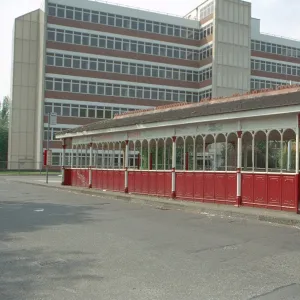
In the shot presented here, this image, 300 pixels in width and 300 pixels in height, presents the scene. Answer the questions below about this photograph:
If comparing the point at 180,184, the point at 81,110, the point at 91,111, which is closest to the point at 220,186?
the point at 180,184

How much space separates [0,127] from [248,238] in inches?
3000

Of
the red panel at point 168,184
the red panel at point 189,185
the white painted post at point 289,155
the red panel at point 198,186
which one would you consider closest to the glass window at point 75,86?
the red panel at point 168,184

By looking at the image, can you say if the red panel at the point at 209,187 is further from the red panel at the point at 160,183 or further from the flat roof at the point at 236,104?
the red panel at the point at 160,183

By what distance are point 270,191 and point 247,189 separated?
101 cm

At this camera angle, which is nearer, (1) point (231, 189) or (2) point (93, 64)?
(1) point (231, 189)

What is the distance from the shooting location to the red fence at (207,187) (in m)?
15.5

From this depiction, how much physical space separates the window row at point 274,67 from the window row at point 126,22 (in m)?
9.46

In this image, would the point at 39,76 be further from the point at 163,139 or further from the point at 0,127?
the point at 163,139

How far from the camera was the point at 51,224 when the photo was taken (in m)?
11.0

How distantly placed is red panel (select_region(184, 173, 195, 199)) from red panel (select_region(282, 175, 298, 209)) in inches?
171

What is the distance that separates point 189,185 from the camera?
1738 centimetres

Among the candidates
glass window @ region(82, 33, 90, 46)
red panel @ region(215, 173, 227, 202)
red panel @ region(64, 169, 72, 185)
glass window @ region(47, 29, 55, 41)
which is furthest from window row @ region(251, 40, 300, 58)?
red panel @ region(215, 173, 227, 202)

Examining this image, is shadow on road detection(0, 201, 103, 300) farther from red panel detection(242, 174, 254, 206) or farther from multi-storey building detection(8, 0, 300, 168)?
multi-storey building detection(8, 0, 300, 168)

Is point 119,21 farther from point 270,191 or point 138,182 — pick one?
point 270,191
